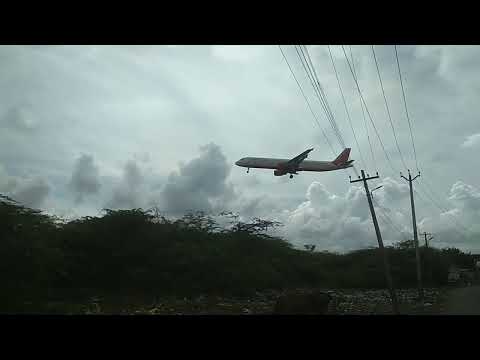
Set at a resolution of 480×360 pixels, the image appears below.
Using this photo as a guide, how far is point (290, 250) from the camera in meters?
16.6

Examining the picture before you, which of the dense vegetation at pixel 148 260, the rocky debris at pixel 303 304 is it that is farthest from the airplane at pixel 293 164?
the dense vegetation at pixel 148 260

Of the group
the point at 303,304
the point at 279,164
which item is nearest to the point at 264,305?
the point at 303,304

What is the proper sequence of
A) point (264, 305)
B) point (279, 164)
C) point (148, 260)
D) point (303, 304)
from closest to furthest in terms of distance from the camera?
point (303, 304)
point (279, 164)
point (264, 305)
point (148, 260)

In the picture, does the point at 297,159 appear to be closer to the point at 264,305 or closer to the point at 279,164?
the point at 279,164

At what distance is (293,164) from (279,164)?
32.3 inches

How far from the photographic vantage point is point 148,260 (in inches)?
533

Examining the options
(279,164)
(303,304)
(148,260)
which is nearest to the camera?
(303,304)


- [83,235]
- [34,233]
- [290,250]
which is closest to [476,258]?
[290,250]

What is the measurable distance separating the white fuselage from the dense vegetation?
15.4ft

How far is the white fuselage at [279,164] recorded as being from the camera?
9664 millimetres

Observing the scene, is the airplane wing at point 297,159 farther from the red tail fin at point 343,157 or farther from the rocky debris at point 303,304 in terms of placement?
the rocky debris at point 303,304

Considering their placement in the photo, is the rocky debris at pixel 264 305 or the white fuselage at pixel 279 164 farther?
the white fuselage at pixel 279 164
